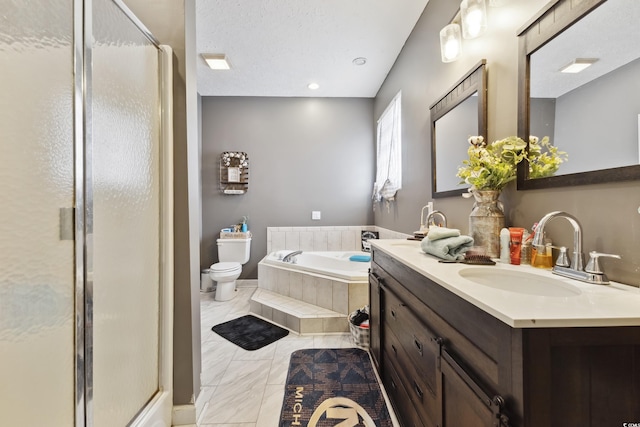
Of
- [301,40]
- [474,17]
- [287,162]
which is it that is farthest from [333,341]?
[301,40]

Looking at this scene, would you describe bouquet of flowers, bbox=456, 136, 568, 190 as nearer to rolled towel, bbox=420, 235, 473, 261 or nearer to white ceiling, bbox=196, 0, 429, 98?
rolled towel, bbox=420, 235, 473, 261

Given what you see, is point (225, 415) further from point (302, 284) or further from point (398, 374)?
point (302, 284)

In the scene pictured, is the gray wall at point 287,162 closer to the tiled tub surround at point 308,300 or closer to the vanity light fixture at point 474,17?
the tiled tub surround at point 308,300

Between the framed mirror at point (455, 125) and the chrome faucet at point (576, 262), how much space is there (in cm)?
65

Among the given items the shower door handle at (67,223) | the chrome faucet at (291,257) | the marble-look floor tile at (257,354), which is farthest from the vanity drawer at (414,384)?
the chrome faucet at (291,257)

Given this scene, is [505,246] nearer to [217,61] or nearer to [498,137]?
[498,137]

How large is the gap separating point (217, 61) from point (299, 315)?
9.16 feet

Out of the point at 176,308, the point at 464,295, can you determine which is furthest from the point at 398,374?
the point at 176,308

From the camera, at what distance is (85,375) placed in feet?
2.68

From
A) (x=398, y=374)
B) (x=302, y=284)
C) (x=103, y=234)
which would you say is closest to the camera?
(x=103, y=234)

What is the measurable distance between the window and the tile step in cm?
146

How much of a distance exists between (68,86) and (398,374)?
178 centimetres

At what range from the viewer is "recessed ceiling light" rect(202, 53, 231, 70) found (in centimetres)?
258

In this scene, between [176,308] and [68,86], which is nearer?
[68,86]
